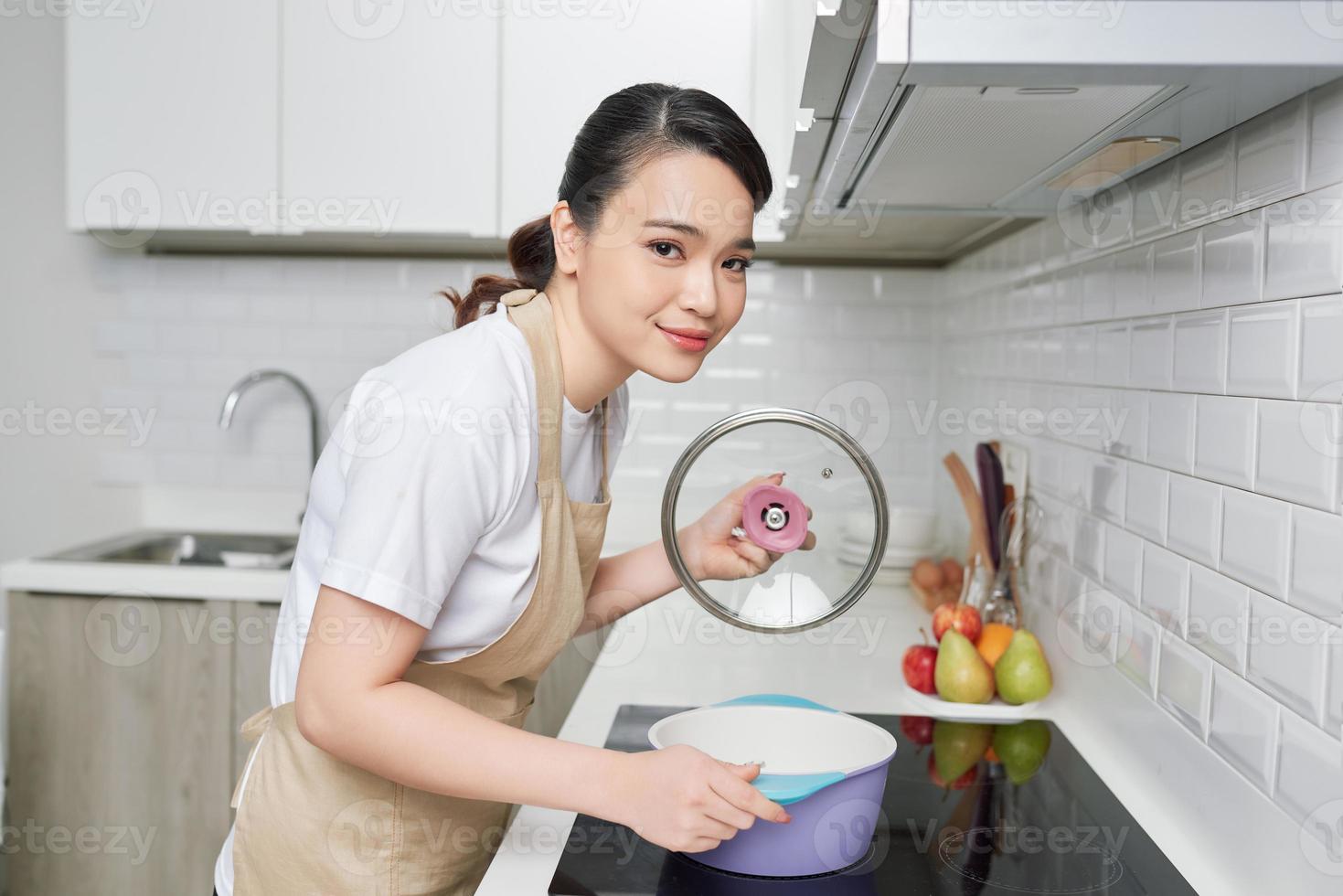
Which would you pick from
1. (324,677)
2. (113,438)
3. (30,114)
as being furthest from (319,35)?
(324,677)

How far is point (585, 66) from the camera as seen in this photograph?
193 centimetres

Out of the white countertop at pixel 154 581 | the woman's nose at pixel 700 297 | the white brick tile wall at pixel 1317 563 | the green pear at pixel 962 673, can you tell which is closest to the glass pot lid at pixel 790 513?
the woman's nose at pixel 700 297

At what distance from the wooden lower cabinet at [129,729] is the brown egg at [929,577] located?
1.15 m

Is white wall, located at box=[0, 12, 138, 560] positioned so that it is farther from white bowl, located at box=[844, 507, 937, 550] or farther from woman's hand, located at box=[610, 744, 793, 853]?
woman's hand, located at box=[610, 744, 793, 853]

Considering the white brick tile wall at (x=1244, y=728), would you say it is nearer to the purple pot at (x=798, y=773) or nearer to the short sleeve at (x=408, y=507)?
the purple pot at (x=798, y=773)

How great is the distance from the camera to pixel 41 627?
1910 mm

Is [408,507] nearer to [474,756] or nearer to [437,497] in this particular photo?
[437,497]

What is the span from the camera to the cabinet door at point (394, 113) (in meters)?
1.95

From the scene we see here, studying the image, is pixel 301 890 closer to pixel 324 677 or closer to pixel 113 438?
pixel 324 677

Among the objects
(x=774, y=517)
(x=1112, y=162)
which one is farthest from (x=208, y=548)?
(x=1112, y=162)

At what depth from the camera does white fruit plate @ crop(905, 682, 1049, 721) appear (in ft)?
4.37

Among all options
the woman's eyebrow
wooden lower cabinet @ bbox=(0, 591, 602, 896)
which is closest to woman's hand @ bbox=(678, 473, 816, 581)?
the woman's eyebrow

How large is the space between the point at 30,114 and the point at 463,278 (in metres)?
1.00

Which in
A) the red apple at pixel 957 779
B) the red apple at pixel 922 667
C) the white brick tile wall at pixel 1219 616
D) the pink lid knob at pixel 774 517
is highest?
the pink lid knob at pixel 774 517
